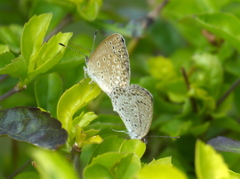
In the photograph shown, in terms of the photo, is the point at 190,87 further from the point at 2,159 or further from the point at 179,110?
the point at 2,159

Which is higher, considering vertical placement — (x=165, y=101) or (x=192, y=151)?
(x=165, y=101)

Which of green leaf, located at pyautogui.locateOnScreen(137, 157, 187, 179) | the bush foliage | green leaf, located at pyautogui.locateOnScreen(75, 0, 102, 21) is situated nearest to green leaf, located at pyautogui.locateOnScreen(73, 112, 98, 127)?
the bush foliage

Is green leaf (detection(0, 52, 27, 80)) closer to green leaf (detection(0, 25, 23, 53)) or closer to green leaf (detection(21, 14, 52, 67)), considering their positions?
green leaf (detection(21, 14, 52, 67))

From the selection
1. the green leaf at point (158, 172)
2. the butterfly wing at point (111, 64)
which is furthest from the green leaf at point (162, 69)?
the green leaf at point (158, 172)

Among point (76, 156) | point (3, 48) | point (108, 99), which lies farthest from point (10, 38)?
point (76, 156)

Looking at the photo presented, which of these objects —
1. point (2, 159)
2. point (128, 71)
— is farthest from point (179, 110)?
point (2, 159)
